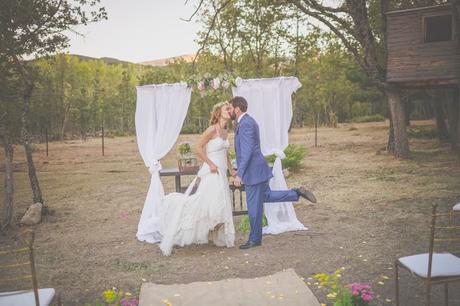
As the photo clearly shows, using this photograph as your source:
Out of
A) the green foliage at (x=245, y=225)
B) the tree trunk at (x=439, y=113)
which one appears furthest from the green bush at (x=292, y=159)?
the tree trunk at (x=439, y=113)

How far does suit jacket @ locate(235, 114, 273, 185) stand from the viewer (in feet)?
21.9

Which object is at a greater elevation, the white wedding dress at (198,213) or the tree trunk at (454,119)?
the tree trunk at (454,119)

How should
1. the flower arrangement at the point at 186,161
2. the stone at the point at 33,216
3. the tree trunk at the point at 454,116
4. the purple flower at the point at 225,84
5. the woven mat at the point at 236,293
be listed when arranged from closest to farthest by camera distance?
the woven mat at the point at 236,293 < the purple flower at the point at 225,84 < the flower arrangement at the point at 186,161 < the stone at the point at 33,216 < the tree trunk at the point at 454,116

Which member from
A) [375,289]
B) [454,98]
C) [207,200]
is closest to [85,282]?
[207,200]

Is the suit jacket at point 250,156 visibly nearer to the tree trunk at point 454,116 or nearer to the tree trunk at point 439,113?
the tree trunk at point 454,116

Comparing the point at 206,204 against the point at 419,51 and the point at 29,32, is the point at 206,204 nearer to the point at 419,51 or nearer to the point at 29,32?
the point at 29,32

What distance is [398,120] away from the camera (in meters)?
17.9

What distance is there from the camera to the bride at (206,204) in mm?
6781

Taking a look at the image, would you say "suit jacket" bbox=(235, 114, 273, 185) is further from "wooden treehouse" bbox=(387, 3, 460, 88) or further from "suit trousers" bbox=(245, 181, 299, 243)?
"wooden treehouse" bbox=(387, 3, 460, 88)

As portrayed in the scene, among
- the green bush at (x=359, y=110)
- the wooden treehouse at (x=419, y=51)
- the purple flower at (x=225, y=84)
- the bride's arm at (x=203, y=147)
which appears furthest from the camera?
the green bush at (x=359, y=110)

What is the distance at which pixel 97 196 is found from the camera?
1258 centimetres

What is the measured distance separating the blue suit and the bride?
1.17 ft

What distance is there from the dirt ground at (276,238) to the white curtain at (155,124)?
1.77 feet

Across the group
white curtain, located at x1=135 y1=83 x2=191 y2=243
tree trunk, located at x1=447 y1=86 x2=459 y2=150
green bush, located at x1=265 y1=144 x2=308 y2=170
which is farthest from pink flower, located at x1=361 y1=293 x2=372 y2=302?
tree trunk, located at x1=447 y1=86 x2=459 y2=150
